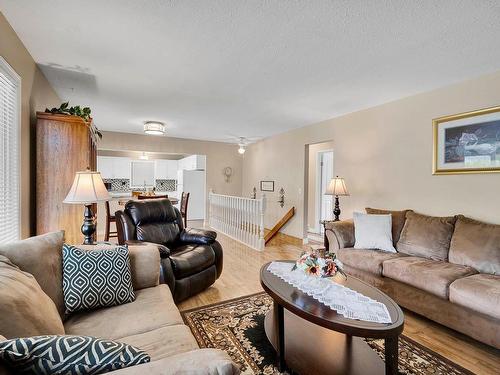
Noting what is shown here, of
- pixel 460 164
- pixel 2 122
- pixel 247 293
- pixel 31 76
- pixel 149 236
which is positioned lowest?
pixel 247 293

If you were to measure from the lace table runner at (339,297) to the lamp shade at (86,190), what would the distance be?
1.63m

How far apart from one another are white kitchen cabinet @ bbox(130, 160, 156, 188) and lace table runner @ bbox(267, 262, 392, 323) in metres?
7.01

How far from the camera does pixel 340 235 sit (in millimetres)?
3277

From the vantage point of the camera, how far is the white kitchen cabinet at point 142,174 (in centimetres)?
796

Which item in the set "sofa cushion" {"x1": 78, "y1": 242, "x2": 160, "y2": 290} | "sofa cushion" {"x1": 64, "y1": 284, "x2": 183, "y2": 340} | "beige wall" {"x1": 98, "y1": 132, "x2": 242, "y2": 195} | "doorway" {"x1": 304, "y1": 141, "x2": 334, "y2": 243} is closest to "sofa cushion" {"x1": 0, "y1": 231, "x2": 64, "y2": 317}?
"sofa cushion" {"x1": 64, "y1": 284, "x2": 183, "y2": 340}

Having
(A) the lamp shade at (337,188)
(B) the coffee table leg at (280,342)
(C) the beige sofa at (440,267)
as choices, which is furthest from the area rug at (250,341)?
(A) the lamp shade at (337,188)

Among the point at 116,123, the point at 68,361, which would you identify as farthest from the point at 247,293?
the point at 116,123

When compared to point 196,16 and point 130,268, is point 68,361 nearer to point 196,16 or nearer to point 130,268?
point 130,268

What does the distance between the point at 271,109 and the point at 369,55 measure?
198cm

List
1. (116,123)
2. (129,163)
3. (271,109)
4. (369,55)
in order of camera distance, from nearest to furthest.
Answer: (369,55)
(271,109)
(116,123)
(129,163)

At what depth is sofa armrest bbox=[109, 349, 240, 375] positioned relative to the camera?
69cm

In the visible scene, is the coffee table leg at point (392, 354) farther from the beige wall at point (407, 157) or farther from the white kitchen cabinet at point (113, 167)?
the white kitchen cabinet at point (113, 167)

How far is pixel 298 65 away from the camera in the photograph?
2.68m

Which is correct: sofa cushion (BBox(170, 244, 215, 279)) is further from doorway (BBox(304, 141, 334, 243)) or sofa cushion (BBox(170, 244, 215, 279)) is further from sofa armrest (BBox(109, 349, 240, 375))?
doorway (BBox(304, 141, 334, 243))
